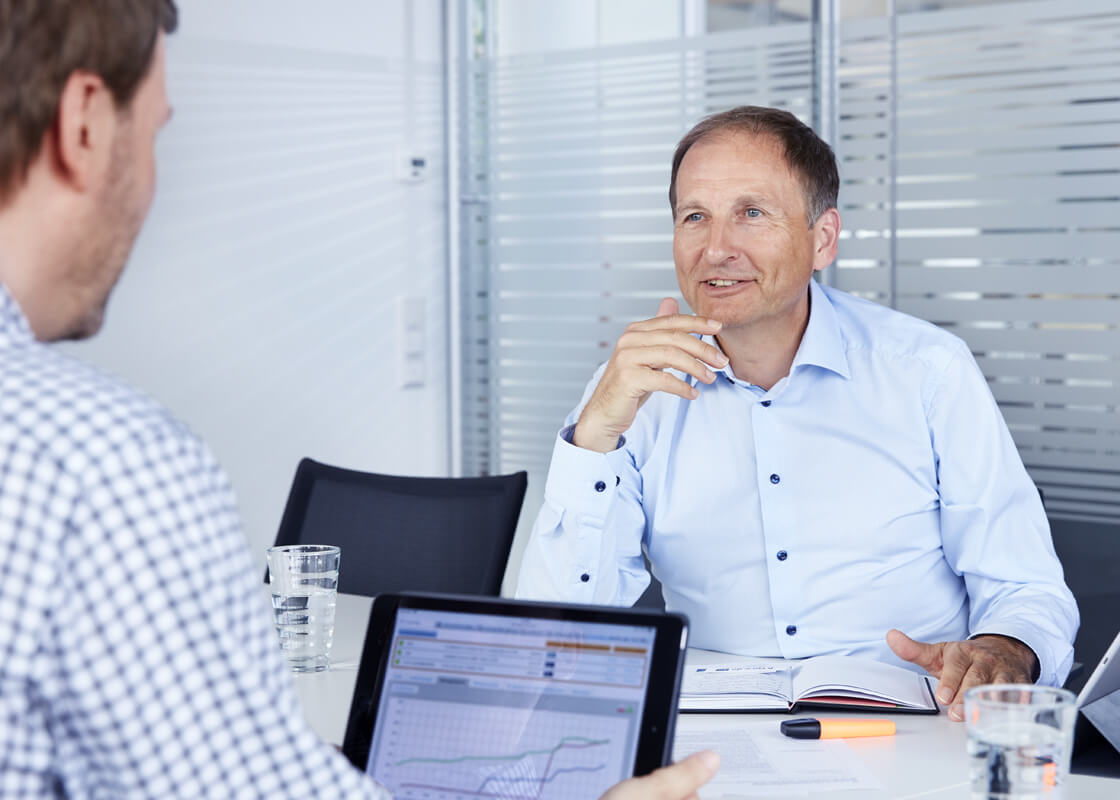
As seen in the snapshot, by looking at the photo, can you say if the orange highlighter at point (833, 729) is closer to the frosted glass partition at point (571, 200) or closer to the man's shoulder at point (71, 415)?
the man's shoulder at point (71, 415)

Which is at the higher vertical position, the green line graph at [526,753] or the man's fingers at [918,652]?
the green line graph at [526,753]

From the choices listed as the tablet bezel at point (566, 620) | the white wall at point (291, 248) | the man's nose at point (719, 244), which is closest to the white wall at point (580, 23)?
the white wall at point (291, 248)

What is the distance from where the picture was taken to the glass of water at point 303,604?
1.73 metres

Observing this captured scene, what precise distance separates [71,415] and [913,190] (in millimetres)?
2569

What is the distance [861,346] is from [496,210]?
1854 mm

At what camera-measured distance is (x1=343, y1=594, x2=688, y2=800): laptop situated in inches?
39.1

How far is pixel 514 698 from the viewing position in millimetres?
1026

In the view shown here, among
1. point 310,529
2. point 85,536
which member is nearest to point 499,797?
point 85,536

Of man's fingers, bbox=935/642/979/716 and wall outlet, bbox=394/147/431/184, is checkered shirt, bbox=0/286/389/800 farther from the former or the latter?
wall outlet, bbox=394/147/431/184

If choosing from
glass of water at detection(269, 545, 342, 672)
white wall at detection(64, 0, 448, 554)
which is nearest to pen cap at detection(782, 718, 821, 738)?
glass of water at detection(269, 545, 342, 672)

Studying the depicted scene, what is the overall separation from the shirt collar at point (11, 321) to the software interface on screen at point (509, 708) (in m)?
0.44

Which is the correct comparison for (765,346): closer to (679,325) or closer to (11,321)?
(679,325)

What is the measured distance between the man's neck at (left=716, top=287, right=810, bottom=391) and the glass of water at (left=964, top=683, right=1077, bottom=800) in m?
1.15

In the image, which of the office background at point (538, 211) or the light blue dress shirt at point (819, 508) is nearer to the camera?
the light blue dress shirt at point (819, 508)
